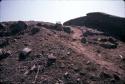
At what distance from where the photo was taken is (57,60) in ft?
35.3

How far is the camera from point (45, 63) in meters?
10.5

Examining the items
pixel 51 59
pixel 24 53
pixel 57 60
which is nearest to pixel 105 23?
pixel 57 60

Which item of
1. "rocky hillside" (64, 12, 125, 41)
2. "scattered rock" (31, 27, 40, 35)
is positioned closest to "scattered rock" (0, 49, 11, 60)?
"scattered rock" (31, 27, 40, 35)

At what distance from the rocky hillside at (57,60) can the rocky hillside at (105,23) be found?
3772 millimetres

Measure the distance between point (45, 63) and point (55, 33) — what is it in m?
5.05

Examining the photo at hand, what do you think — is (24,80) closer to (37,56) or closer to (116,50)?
(37,56)

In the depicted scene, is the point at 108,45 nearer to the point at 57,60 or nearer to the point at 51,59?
the point at 57,60

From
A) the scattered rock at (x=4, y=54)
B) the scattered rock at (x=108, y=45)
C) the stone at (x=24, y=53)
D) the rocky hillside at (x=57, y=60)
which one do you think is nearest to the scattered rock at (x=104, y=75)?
the rocky hillside at (x=57, y=60)

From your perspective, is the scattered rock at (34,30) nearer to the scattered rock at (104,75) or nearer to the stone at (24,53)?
the stone at (24,53)

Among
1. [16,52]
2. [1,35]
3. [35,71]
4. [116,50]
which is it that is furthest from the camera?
[1,35]

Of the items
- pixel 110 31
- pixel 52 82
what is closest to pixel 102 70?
pixel 52 82

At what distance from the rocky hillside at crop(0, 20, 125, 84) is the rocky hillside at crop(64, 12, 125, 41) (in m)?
3.77

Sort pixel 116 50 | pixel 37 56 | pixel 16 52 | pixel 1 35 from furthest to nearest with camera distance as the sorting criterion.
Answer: pixel 1 35
pixel 116 50
pixel 16 52
pixel 37 56

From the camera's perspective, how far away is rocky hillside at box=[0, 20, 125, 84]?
9.37 m
